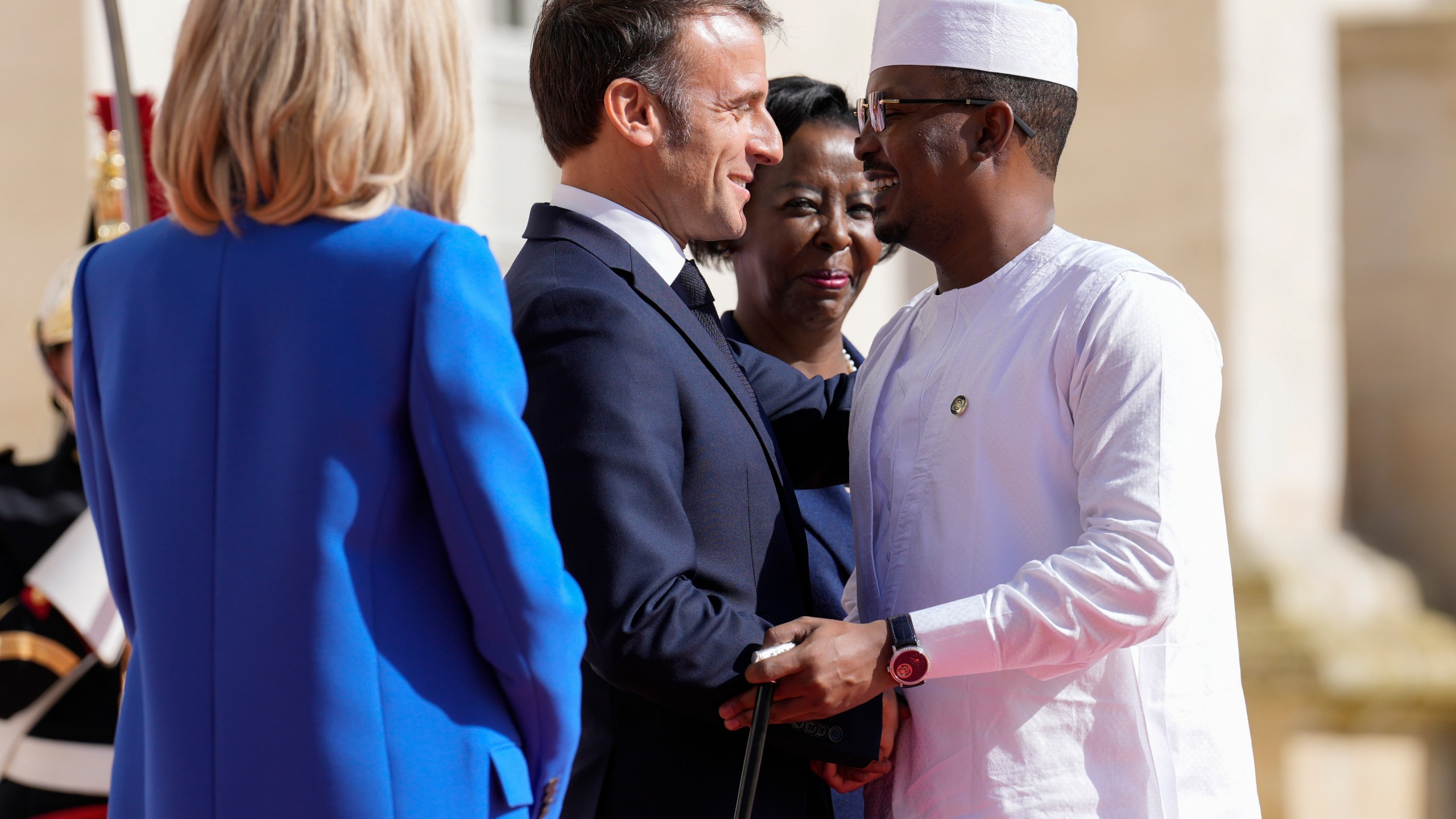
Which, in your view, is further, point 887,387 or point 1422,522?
point 1422,522

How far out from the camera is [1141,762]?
7.14 feet

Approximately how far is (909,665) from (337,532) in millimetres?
857

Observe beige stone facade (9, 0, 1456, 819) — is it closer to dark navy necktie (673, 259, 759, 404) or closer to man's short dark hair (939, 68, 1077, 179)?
dark navy necktie (673, 259, 759, 404)

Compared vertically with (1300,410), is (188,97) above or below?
above

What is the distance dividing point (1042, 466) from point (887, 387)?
0.40 m

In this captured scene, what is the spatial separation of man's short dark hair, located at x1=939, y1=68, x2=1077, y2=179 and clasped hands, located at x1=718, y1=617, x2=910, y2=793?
82 cm

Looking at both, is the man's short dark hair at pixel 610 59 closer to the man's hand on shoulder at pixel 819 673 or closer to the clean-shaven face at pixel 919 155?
the clean-shaven face at pixel 919 155

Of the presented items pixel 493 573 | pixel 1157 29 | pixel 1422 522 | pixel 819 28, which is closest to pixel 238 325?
pixel 493 573

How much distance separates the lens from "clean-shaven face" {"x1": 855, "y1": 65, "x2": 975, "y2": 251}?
2479mm

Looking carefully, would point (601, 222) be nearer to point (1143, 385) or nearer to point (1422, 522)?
point (1143, 385)

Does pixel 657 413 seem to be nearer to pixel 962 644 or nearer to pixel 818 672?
pixel 818 672

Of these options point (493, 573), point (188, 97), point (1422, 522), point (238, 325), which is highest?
point (188, 97)

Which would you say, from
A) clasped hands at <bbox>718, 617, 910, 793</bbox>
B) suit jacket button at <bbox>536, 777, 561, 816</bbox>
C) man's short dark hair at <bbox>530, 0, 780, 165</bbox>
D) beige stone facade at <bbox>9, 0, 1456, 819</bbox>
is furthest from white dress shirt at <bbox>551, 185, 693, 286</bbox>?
beige stone facade at <bbox>9, 0, 1456, 819</bbox>

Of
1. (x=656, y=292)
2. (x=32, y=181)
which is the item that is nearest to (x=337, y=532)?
(x=656, y=292)
